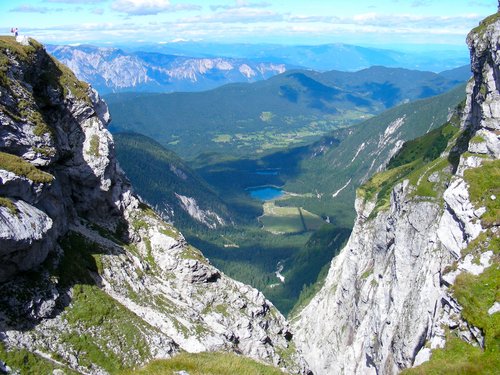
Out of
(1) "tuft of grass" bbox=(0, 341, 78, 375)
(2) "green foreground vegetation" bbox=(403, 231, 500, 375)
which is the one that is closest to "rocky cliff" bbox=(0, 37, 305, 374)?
(1) "tuft of grass" bbox=(0, 341, 78, 375)

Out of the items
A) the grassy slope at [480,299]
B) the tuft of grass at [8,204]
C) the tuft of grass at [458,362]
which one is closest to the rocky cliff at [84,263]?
the tuft of grass at [8,204]

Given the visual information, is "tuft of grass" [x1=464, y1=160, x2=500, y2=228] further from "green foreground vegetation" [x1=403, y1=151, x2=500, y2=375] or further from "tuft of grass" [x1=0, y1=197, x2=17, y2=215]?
"tuft of grass" [x1=0, y1=197, x2=17, y2=215]

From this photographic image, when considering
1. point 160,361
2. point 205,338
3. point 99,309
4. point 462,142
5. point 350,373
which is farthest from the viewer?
point 350,373

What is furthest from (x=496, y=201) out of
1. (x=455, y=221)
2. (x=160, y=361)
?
(x=160, y=361)

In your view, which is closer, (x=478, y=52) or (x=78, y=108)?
(x=78, y=108)

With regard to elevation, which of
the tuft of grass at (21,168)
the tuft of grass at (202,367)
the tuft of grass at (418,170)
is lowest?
the tuft of grass at (418,170)

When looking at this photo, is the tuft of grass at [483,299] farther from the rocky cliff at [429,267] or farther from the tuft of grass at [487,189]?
the tuft of grass at [487,189]

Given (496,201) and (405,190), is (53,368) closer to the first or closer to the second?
(496,201)
